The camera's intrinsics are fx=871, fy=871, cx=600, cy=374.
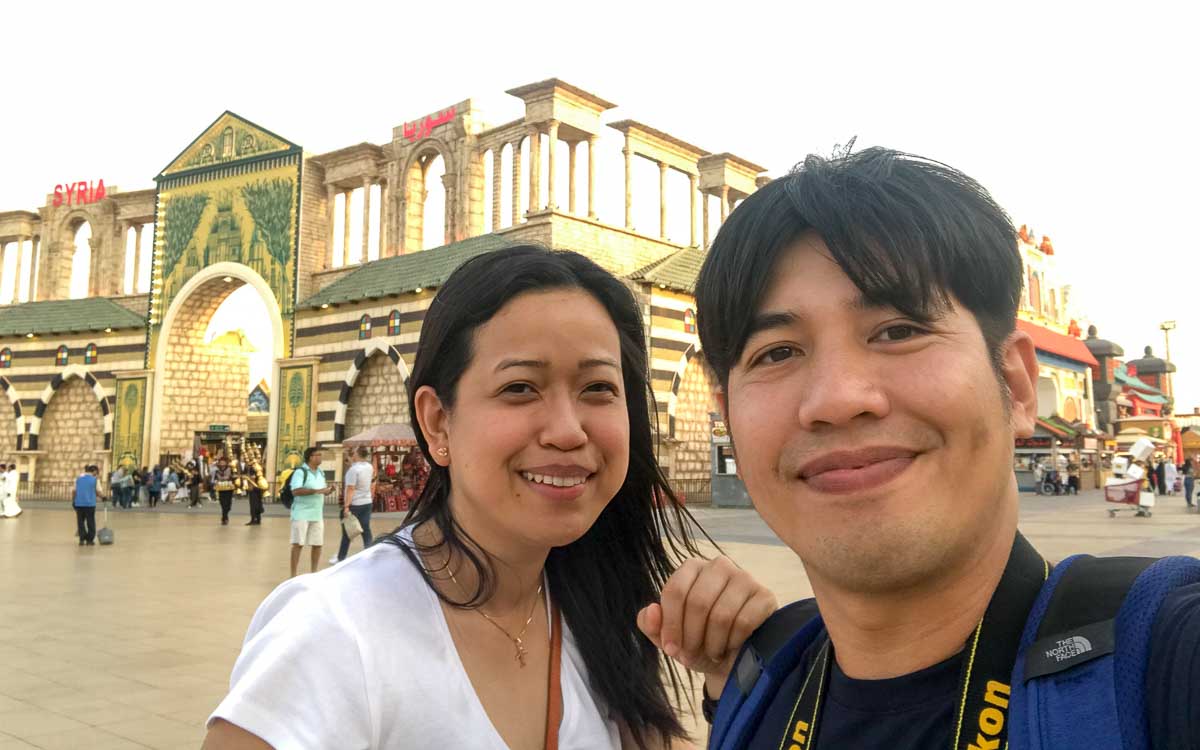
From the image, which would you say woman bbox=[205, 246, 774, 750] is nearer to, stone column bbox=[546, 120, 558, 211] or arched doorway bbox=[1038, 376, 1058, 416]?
stone column bbox=[546, 120, 558, 211]

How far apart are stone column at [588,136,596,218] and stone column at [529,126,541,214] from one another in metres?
1.32

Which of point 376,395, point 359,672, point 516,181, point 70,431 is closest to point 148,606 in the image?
point 359,672

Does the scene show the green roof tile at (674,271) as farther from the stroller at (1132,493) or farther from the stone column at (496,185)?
the stroller at (1132,493)

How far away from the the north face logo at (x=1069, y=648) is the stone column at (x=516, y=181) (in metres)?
21.1

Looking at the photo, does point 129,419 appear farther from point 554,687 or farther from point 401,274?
point 554,687

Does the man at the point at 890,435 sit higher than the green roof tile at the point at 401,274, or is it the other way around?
the green roof tile at the point at 401,274

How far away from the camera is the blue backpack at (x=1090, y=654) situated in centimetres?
87

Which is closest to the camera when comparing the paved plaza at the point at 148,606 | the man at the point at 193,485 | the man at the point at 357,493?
the paved plaza at the point at 148,606

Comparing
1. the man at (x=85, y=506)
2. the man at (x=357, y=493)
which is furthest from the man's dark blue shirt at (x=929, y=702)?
the man at (x=85, y=506)

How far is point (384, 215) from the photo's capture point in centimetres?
2508

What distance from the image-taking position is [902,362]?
1.19m

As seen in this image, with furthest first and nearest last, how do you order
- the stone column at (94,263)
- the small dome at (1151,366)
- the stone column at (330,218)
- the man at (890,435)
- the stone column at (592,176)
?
the small dome at (1151,366)
the stone column at (94,263)
the stone column at (330,218)
the stone column at (592,176)
the man at (890,435)

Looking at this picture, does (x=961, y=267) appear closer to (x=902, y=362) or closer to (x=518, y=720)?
(x=902, y=362)

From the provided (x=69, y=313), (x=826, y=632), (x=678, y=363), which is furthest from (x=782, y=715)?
(x=69, y=313)
